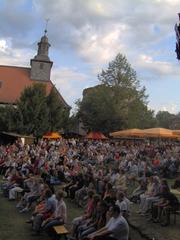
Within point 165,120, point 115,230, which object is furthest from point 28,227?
point 165,120

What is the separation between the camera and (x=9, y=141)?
42875 mm

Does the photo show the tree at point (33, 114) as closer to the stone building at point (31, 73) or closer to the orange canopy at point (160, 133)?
the stone building at point (31, 73)

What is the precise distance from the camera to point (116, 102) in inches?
2219

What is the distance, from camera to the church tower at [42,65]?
69375mm

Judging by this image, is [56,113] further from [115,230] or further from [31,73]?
[115,230]

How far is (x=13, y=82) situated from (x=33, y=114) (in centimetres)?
2272

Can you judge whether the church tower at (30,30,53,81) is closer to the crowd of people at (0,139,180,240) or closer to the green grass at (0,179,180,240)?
the crowd of people at (0,139,180,240)

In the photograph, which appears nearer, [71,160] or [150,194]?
[150,194]

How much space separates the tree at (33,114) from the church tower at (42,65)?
20.2 m

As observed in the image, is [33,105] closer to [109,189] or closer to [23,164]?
[23,164]

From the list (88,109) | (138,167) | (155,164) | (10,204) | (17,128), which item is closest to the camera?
(10,204)

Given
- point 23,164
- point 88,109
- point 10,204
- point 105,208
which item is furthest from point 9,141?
point 105,208

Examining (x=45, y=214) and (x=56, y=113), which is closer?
(x=45, y=214)

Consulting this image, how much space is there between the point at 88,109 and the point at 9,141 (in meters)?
17.4
